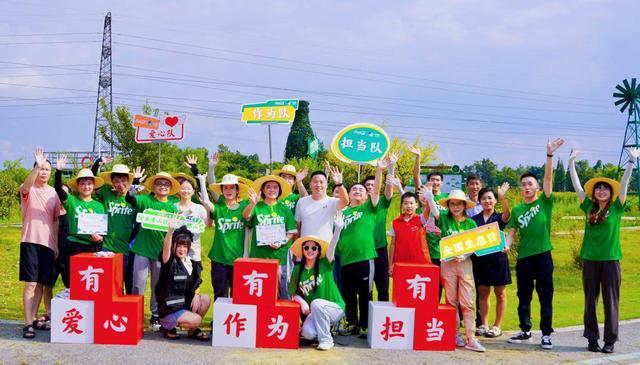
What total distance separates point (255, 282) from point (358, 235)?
1420 mm

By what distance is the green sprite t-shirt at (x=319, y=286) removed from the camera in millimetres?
6816

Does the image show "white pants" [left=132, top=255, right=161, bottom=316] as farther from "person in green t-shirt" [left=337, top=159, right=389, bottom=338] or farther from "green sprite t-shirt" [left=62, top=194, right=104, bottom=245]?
"person in green t-shirt" [left=337, top=159, right=389, bottom=338]

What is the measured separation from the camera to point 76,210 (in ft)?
23.3

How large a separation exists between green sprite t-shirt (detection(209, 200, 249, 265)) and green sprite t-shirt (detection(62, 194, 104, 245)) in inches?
58.6

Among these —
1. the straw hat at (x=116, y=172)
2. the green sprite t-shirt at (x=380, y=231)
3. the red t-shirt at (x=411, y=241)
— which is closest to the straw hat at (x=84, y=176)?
the straw hat at (x=116, y=172)

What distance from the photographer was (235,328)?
21.7 feet

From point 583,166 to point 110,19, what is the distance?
244 feet

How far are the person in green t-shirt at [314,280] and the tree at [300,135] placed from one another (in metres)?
32.4

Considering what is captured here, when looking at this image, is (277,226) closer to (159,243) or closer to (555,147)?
(159,243)

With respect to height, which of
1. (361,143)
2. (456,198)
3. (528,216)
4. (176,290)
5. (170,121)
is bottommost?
(176,290)

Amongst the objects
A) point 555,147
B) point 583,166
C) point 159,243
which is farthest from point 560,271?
point 583,166

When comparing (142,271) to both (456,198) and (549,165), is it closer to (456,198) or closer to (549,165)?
(456,198)

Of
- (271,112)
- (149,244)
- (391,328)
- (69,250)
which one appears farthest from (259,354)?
(271,112)

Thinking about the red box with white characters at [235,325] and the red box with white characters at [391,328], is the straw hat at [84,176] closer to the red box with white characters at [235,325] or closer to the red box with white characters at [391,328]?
the red box with white characters at [235,325]
